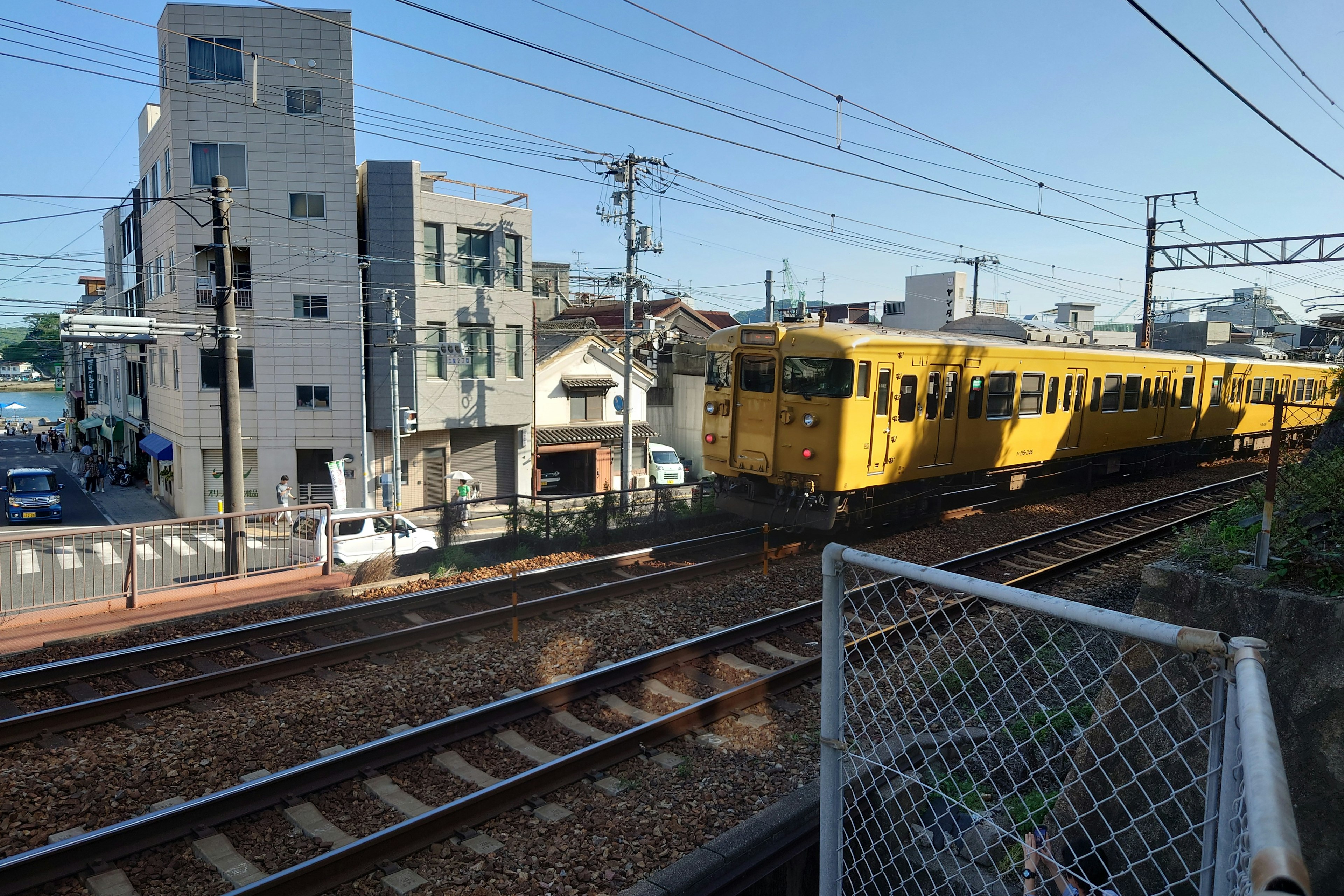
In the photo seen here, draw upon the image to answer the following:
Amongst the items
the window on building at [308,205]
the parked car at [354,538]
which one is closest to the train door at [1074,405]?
the parked car at [354,538]

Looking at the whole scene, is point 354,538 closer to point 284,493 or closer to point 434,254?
point 284,493

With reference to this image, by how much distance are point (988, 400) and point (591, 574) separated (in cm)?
734

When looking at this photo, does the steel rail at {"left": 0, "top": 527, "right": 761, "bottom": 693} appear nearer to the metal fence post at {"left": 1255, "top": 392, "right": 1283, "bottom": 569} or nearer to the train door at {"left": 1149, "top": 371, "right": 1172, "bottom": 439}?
the metal fence post at {"left": 1255, "top": 392, "right": 1283, "bottom": 569}

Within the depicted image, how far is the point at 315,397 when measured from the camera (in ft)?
91.8

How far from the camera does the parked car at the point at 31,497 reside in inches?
1074

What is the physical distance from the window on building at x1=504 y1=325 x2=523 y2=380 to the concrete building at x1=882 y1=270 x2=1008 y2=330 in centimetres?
3080

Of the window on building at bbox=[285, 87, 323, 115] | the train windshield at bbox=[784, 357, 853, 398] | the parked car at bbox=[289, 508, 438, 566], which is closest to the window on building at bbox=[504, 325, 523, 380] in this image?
the window on building at bbox=[285, 87, 323, 115]

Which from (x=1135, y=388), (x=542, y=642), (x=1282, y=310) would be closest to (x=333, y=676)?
(x=542, y=642)

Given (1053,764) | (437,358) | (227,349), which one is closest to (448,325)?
(437,358)

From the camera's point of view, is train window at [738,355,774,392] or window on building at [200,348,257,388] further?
window on building at [200,348,257,388]

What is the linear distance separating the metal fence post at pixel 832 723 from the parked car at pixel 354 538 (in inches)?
419

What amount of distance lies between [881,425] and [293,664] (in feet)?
27.7

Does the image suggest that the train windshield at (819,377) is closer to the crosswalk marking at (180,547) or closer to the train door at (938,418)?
the train door at (938,418)

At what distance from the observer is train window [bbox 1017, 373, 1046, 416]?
585 inches
